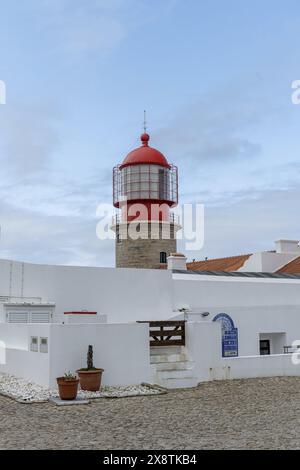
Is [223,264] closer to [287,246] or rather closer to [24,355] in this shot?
[287,246]

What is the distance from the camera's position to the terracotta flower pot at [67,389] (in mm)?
12203

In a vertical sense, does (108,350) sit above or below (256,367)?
above

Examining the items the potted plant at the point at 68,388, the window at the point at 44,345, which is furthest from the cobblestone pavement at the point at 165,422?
the window at the point at 44,345

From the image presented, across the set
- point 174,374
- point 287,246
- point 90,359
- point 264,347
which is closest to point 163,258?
point 287,246

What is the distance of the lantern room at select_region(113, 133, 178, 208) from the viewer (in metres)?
29.4

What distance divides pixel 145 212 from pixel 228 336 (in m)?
10.3

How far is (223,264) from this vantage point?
105 feet

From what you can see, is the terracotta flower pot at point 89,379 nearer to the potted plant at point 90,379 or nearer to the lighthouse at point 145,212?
the potted plant at point 90,379

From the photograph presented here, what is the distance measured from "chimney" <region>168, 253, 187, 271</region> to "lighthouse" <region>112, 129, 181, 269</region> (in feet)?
10.1

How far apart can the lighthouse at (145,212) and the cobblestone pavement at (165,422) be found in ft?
51.7

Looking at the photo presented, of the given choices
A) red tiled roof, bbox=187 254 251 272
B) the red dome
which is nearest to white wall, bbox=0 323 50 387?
the red dome

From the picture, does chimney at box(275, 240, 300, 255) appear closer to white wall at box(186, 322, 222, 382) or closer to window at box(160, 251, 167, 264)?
window at box(160, 251, 167, 264)
